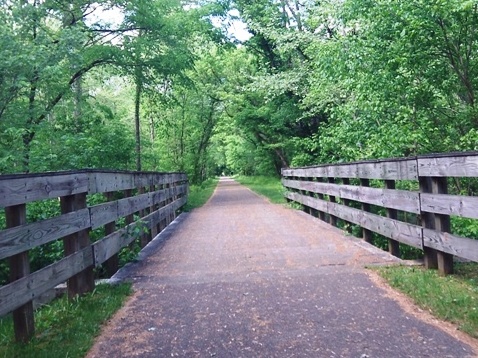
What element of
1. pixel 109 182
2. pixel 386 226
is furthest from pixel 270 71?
pixel 109 182

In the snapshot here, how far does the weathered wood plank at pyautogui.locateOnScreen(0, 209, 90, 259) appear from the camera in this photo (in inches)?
107

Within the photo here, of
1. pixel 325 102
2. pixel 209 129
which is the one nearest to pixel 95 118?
pixel 325 102

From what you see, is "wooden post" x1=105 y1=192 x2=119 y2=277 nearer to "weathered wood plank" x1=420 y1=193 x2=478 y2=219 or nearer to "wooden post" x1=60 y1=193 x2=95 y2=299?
"wooden post" x1=60 y1=193 x2=95 y2=299

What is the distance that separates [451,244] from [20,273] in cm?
367

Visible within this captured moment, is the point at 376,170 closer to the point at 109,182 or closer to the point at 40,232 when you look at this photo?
the point at 109,182

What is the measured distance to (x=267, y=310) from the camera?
11.6 feet

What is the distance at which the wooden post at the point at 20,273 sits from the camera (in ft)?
9.45

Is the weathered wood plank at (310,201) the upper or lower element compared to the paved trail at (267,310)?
upper

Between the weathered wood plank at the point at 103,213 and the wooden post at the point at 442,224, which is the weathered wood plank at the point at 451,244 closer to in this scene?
the wooden post at the point at 442,224

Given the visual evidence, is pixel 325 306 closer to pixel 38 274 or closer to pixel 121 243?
pixel 38 274

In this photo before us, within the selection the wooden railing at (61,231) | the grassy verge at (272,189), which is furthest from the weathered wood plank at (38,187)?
the grassy verge at (272,189)

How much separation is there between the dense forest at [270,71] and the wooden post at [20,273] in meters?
5.32

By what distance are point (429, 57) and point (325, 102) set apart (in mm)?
6310

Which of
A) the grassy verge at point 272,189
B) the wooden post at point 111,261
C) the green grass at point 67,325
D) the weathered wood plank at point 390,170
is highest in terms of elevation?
the weathered wood plank at point 390,170
